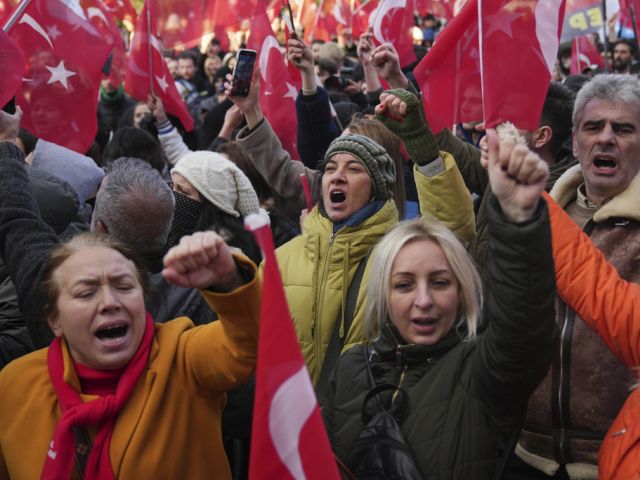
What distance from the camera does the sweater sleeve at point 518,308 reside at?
94.9 inches

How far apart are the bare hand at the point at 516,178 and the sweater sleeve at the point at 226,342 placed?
66 centimetres

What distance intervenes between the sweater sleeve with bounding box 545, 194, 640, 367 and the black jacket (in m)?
0.31

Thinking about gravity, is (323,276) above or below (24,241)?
below

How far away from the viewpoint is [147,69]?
23.7 ft

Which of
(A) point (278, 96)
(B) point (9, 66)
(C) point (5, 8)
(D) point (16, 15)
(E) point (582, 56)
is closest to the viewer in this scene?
(B) point (9, 66)

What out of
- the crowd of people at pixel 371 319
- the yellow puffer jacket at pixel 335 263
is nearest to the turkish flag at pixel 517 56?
the crowd of people at pixel 371 319

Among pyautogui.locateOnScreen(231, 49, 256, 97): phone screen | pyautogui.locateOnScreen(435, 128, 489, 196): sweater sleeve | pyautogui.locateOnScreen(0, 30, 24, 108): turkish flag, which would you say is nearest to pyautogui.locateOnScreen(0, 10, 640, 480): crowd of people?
pyautogui.locateOnScreen(435, 128, 489, 196): sweater sleeve

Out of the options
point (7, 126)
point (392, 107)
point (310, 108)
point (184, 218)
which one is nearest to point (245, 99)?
point (310, 108)

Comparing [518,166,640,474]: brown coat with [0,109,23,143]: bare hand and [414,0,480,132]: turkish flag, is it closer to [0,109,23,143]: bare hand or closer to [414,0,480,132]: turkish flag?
[414,0,480,132]: turkish flag

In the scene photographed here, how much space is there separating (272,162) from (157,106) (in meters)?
2.45

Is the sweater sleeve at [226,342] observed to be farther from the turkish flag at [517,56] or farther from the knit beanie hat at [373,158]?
the turkish flag at [517,56]

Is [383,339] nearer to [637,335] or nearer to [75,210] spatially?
[637,335]

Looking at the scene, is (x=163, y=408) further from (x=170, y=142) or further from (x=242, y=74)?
(x=170, y=142)

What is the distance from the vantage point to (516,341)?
98.3 inches
